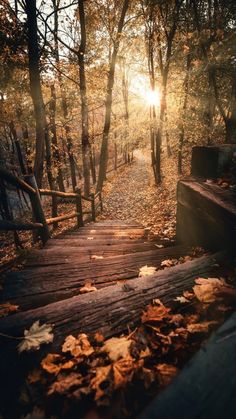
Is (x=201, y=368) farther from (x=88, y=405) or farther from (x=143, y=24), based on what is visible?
(x=143, y=24)

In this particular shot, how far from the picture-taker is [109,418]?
1.27 m

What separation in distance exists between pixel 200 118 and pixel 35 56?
10.4 m

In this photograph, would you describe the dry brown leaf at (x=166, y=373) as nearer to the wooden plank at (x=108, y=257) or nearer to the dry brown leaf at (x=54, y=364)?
the dry brown leaf at (x=54, y=364)

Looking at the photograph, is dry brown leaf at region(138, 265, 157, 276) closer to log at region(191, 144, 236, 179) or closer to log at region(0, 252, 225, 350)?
log at region(0, 252, 225, 350)

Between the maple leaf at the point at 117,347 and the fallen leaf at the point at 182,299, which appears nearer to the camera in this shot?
the maple leaf at the point at 117,347

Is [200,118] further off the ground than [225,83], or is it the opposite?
[225,83]

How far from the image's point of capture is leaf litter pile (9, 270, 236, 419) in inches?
53.2

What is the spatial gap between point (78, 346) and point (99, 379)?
12.7 inches

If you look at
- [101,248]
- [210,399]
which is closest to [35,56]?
[101,248]

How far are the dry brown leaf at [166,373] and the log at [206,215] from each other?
1.61 metres

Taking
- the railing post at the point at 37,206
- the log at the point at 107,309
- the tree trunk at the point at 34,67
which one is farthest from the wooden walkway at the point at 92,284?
the tree trunk at the point at 34,67

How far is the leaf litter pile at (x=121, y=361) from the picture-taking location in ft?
4.43

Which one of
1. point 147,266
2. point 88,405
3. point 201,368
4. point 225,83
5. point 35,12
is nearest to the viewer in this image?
point 201,368

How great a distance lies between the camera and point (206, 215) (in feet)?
10.7
